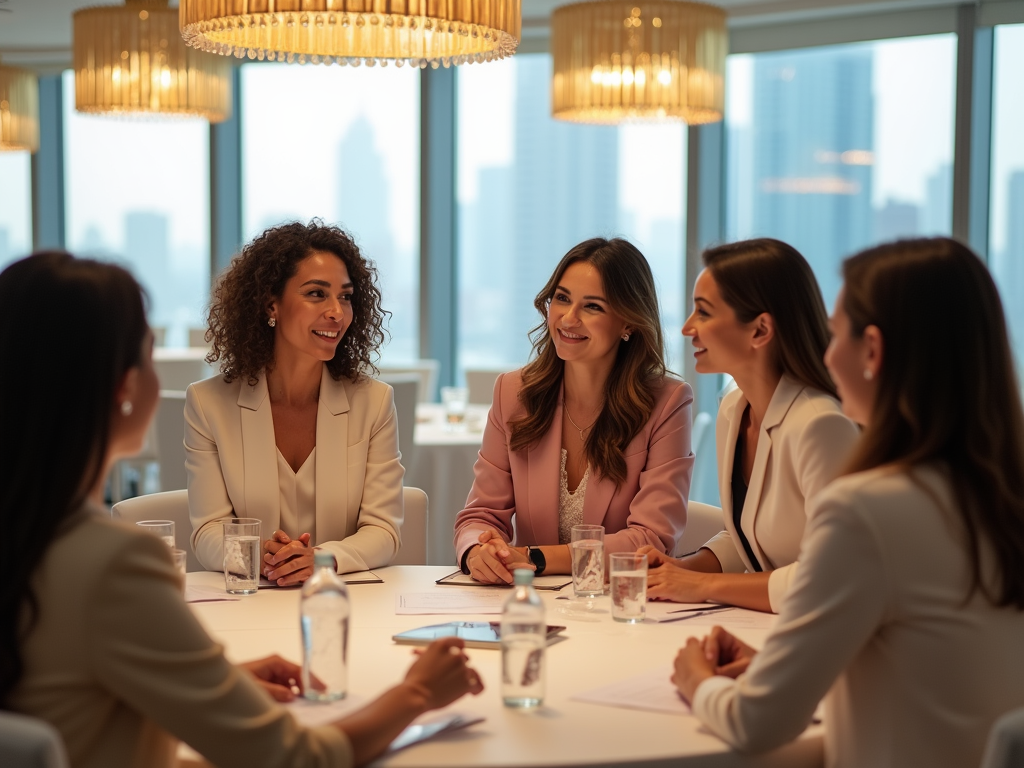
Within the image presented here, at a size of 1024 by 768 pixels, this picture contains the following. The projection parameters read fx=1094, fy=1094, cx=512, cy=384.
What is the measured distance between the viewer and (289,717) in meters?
1.43

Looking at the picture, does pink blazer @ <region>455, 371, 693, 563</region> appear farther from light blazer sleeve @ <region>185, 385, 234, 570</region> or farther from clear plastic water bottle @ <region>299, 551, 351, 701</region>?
clear plastic water bottle @ <region>299, 551, 351, 701</region>

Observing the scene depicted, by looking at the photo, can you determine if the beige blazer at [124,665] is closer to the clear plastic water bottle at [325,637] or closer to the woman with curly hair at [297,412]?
the clear plastic water bottle at [325,637]

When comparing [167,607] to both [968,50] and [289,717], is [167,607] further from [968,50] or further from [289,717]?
[968,50]

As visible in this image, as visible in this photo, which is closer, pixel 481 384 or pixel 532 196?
pixel 481 384


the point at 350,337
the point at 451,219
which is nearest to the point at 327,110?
the point at 451,219

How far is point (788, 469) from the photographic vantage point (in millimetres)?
2383

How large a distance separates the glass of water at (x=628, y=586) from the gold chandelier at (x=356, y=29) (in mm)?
1142

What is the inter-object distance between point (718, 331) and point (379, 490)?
1001 millimetres

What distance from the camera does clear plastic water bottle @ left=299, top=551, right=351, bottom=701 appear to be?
1.73m

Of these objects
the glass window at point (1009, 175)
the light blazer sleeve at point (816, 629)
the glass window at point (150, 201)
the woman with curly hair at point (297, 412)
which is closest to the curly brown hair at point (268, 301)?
the woman with curly hair at point (297, 412)

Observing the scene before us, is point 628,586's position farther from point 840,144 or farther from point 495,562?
point 840,144

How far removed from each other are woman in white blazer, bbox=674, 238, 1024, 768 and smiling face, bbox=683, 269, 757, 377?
0.91m

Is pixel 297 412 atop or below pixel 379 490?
atop

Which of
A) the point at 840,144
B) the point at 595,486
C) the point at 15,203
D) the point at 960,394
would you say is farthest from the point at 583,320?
the point at 15,203
